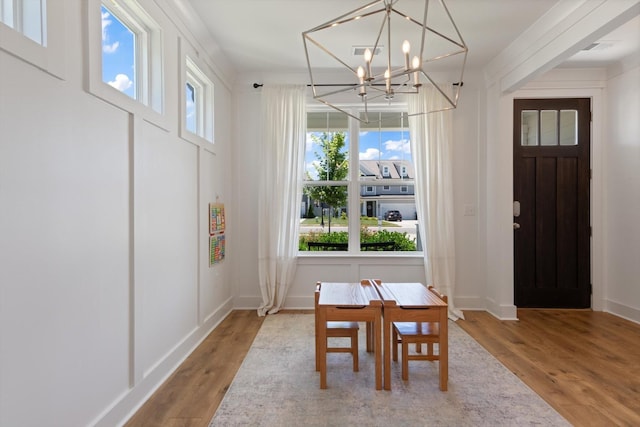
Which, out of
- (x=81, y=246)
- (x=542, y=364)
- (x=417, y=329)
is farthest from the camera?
(x=542, y=364)

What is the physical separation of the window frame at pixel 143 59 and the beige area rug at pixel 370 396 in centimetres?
187

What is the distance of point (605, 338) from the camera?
3.12m

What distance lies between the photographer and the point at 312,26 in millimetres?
3039

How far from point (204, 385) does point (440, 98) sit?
148 inches

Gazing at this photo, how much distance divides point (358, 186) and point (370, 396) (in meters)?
2.54

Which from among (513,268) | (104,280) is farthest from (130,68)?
(513,268)

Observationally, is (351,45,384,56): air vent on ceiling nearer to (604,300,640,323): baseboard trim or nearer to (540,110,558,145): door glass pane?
(540,110,558,145): door glass pane

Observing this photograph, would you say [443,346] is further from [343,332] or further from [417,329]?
[343,332]

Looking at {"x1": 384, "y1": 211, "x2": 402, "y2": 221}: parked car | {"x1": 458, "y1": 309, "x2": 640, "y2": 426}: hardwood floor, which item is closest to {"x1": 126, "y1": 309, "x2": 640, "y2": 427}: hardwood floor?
{"x1": 458, "y1": 309, "x2": 640, "y2": 426}: hardwood floor

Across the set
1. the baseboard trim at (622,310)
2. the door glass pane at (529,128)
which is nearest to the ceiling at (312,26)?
the door glass pane at (529,128)

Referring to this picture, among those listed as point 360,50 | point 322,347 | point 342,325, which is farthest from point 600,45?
point 322,347

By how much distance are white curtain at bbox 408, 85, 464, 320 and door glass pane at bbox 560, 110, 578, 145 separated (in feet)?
4.45

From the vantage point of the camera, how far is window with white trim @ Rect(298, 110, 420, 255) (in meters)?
4.19

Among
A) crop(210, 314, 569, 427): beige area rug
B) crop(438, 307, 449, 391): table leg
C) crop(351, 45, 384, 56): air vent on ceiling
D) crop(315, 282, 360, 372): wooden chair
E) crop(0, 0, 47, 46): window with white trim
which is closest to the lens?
crop(0, 0, 47, 46): window with white trim
